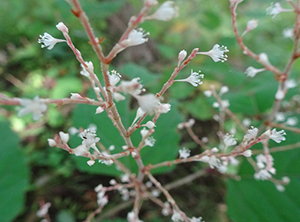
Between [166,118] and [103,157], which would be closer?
[103,157]

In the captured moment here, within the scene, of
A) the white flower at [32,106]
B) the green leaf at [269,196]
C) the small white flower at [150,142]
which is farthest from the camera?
the green leaf at [269,196]

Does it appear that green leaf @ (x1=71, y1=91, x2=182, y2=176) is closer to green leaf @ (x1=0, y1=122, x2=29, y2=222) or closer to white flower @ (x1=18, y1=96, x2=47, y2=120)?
green leaf @ (x1=0, y1=122, x2=29, y2=222)

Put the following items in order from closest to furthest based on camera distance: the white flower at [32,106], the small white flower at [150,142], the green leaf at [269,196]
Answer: the white flower at [32,106]
the small white flower at [150,142]
the green leaf at [269,196]

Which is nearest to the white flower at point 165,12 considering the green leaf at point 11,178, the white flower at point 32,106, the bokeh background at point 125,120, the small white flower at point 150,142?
the white flower at point 32,106

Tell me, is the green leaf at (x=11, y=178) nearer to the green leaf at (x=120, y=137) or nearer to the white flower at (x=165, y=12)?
the green leaf at (x=120, y=137)

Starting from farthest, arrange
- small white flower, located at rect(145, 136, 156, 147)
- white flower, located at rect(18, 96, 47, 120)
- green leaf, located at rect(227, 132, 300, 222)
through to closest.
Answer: green leaf, located at rect(227, 132, 300, 222), small white flower, located at rect(145, 136, 156, 147), white flower, located at rect(18, 96, 47, 120)

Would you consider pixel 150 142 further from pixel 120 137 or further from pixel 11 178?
pixel 11 178

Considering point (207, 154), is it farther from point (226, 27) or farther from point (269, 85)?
point (226, 27)

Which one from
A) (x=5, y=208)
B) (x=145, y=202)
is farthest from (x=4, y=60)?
(x=145, y=202)

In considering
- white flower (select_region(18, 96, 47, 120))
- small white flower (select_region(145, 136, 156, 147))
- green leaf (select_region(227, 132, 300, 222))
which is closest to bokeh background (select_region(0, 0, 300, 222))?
green leaf (select_region(227, 132, 300, 222))
